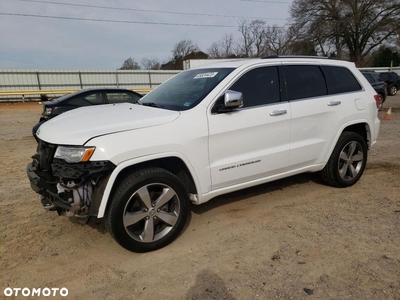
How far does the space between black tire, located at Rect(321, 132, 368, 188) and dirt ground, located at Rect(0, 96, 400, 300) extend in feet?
0.58

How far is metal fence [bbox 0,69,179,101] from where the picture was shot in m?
24.9

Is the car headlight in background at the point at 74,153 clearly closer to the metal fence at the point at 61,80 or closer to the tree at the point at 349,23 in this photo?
the metal fence at the point at 61,80

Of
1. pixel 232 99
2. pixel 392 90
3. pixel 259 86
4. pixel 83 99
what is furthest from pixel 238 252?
pixel 392 90

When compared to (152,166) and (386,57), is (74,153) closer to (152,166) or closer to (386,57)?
(152,166)

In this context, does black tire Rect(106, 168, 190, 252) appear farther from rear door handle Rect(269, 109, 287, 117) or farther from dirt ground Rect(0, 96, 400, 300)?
rear door handle Rect(269, 109, 287, 117)

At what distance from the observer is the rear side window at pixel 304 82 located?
396 cm

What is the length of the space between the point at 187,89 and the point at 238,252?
1976 millimetres

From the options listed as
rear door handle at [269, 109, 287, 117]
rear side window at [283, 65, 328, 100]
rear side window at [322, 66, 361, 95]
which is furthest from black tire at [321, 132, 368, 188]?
rear door handle at [269, 109, 287, 117]

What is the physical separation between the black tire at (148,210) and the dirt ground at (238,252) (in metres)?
0.17

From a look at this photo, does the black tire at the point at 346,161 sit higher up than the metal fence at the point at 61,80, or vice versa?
the metal fence at the point at 61,80

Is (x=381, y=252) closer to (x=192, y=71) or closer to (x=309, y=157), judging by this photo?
(x=309, y=157)

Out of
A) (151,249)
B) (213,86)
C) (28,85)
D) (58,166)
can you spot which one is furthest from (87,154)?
(28,85)

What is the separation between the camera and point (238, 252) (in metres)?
3.07

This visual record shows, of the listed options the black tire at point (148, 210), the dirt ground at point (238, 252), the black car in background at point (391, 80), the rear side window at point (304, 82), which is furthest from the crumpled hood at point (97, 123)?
the black car in background at point (391, 80)
